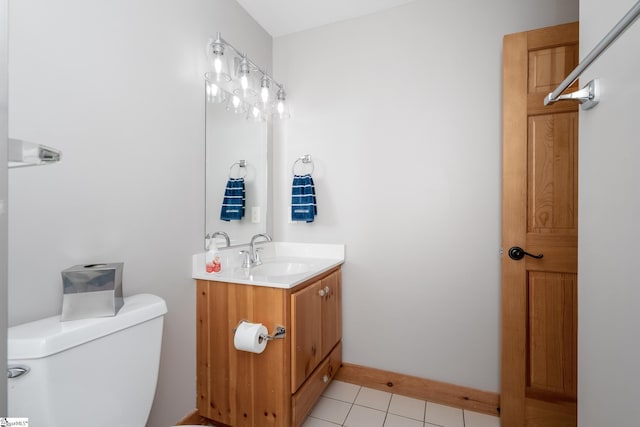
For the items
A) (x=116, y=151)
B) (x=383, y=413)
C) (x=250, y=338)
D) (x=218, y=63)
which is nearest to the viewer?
(x=116, y=151)

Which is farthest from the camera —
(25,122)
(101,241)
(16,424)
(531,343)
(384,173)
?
(384,173)

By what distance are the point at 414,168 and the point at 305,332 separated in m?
1.19

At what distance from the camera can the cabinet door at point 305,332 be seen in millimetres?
1342

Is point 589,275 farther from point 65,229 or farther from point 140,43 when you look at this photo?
point 140,43

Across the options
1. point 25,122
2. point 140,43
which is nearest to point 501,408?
point 25,122

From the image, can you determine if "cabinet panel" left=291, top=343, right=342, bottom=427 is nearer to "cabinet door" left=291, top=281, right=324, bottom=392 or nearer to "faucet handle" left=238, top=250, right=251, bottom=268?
"cabinet door" left=291, top=281, right=324, bottom=392

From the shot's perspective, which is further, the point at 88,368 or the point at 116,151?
the point at 116,151

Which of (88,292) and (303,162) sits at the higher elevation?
(303,162)

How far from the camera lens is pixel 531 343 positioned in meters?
1.44

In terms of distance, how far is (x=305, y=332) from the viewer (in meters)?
1.44

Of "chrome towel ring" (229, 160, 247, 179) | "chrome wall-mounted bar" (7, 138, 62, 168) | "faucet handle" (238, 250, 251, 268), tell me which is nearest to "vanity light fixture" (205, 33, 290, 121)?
"chrome towel ring" (229, 160, 247, 179)

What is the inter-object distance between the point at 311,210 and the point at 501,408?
154cm

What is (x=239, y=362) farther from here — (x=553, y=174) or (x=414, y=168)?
(x=553, y=174)

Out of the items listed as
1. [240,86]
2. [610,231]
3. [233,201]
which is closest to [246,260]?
[233,201]
